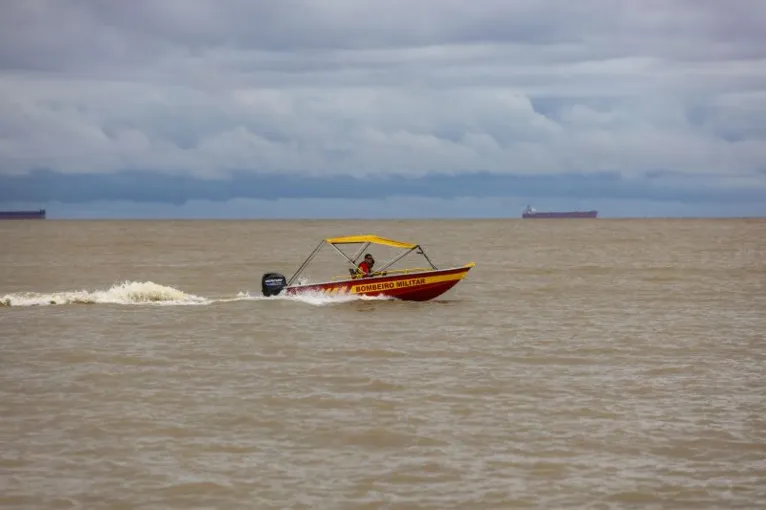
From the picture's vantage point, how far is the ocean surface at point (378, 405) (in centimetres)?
1478

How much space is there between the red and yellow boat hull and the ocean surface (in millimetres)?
509

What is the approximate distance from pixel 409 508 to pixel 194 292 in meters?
37.9

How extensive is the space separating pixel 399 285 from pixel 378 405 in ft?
63.0

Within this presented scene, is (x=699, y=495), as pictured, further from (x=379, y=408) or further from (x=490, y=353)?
(x=490, y=353)

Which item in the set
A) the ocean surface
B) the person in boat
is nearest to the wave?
the ocean surface

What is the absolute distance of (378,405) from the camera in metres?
20.2

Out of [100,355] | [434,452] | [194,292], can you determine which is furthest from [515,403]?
[194,292]

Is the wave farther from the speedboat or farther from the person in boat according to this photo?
the person in boat

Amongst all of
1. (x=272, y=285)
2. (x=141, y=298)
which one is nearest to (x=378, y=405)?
(x=272, y=285)

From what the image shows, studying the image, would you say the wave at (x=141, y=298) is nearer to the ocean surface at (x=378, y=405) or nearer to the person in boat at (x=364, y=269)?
the ocean surface at (x=378, y=405)

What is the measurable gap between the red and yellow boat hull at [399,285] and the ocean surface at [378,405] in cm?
51

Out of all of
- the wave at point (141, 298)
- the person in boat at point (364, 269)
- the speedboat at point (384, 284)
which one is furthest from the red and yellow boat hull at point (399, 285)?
the person in boat at point (364, 269)

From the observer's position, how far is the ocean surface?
582 inches

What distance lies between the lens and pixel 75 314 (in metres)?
37.1
